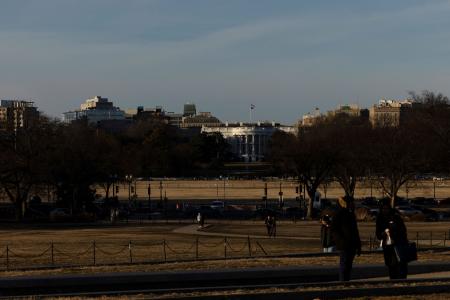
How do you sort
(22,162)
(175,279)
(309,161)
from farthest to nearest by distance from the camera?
(309,161) < (22,162) < (175,279)

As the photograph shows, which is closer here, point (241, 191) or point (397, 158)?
point (397, 158)

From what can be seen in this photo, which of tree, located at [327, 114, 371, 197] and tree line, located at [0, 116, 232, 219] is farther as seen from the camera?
tree, located at [327, 114, 371, 197]

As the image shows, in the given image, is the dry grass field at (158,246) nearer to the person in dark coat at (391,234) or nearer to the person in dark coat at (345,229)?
the person in dark coat at (391,234)

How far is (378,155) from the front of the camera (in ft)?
226

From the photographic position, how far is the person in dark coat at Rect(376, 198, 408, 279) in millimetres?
15047

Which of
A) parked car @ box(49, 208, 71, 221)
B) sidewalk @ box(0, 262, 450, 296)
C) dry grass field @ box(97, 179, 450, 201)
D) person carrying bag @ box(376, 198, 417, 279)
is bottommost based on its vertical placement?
parked car @ box(49, 208, 71, 221)

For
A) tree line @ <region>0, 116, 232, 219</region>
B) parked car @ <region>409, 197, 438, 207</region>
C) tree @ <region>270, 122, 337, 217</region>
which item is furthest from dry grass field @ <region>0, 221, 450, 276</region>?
parked car @ <region>409, 197, 438, 207</region>

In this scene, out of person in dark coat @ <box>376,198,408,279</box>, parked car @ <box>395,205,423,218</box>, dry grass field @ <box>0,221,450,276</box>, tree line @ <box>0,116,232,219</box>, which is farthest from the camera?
tree line @ <box>0,116,232,219</box>

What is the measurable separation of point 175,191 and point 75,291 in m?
98.4

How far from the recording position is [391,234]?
1504 cm

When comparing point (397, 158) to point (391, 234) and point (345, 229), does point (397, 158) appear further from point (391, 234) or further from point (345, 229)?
point (345, 229)

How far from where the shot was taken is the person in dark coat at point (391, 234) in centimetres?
1505

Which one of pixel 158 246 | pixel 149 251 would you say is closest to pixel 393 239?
pixel 149 251

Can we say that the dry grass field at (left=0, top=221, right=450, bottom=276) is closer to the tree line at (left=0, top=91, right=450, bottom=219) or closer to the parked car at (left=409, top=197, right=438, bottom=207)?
the tree line at (left=0, top=91, right=450, bottom=219)
